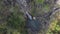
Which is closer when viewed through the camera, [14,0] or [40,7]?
[14,0]

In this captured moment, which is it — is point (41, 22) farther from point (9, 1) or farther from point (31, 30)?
point (9, 1)

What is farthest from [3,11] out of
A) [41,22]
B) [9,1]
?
[41,22]

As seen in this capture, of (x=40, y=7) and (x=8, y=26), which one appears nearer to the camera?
(x=8, y=26)

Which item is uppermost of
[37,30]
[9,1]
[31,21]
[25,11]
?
[9,1]

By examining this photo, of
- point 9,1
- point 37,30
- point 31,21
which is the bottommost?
point 37,30

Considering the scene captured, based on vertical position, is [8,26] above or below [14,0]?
below

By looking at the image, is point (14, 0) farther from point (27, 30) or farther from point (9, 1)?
point (27, 30)

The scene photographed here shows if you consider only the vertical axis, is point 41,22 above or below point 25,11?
below

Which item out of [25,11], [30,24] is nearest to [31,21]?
[30,24]
